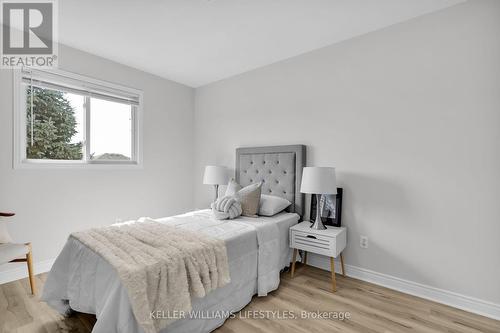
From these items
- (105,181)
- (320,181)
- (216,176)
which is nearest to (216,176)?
(216,176)

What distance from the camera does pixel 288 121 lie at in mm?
3092

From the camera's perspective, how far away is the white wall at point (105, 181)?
2.49 m

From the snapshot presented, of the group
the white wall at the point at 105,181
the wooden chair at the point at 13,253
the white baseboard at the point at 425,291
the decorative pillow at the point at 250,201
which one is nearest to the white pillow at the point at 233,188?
the decorative pillow at the point at 250,201

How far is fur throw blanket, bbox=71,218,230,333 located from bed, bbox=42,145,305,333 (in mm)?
62

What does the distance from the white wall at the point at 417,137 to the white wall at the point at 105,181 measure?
1.93 m

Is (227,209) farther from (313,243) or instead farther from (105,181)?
(105,181)

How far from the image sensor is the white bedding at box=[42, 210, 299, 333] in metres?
1.36

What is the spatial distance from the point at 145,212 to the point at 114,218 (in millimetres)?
429

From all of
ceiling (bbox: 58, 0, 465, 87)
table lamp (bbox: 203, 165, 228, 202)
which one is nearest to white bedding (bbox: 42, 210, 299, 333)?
table lamp (bbox: 203, 165, 228, 202)

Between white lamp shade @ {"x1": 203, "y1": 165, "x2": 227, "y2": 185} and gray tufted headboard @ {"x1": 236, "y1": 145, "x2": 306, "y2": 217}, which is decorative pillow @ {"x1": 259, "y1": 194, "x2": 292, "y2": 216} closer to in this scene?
gray tufted headboard @ {"x1": 236, "y1": 145, "x2": 306, "y2": 217}

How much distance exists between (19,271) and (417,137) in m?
4.15

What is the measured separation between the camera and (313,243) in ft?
7.93

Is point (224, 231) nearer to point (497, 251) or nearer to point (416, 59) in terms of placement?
point (497, 251)

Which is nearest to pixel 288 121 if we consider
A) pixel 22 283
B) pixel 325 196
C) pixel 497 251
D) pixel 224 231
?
pixel 325 196
